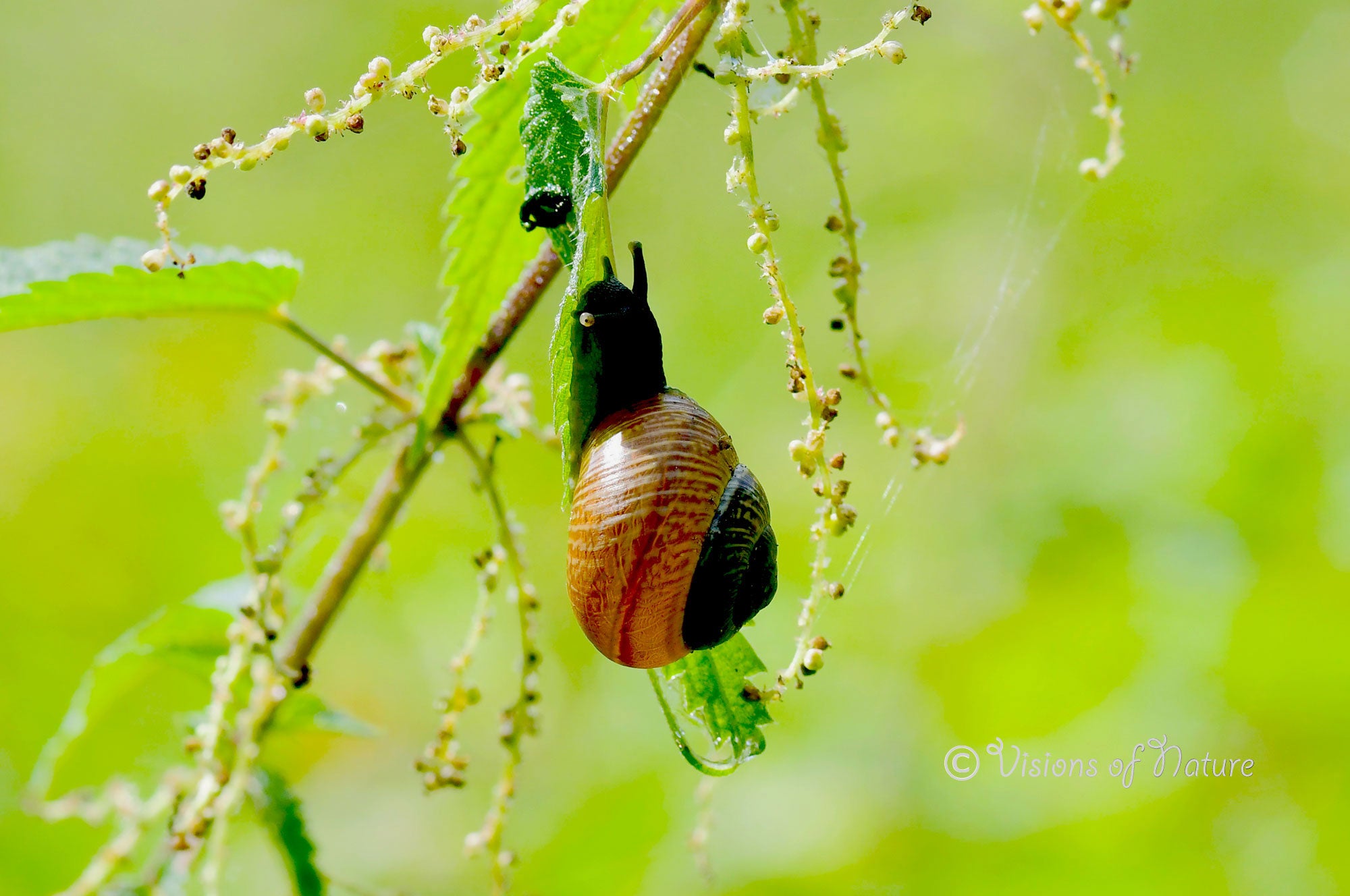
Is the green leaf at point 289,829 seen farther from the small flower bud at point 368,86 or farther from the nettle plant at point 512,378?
the small flower bud at point 368,86

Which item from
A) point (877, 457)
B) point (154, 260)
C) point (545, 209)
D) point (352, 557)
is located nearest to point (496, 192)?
point (545, 209)

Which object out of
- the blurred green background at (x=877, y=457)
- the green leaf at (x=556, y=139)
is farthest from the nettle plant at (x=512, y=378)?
the blurred green background at (x=877, y=457)

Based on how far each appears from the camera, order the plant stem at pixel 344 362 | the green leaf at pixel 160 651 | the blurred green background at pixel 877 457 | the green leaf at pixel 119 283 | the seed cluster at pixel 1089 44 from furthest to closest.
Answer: the blurred green background at pixel 877 457 → the green leaf at pixel 160 651 → the plant stem at pixel 344 362 → the green leaf at pixel 119 283 → the seed cluster at pixel 1089 44

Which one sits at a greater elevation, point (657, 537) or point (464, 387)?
point (464, 387)

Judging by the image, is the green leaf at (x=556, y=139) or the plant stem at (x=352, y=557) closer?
the green leaf at (x=556, y=139)

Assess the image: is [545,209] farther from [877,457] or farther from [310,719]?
→ [877,457]

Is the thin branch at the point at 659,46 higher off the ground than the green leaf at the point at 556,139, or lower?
higher

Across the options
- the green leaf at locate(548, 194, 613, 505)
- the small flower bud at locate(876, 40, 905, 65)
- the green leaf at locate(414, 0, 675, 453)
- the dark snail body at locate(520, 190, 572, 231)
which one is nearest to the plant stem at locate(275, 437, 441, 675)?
the green leaf at locate(414, 0, 675, 453)
